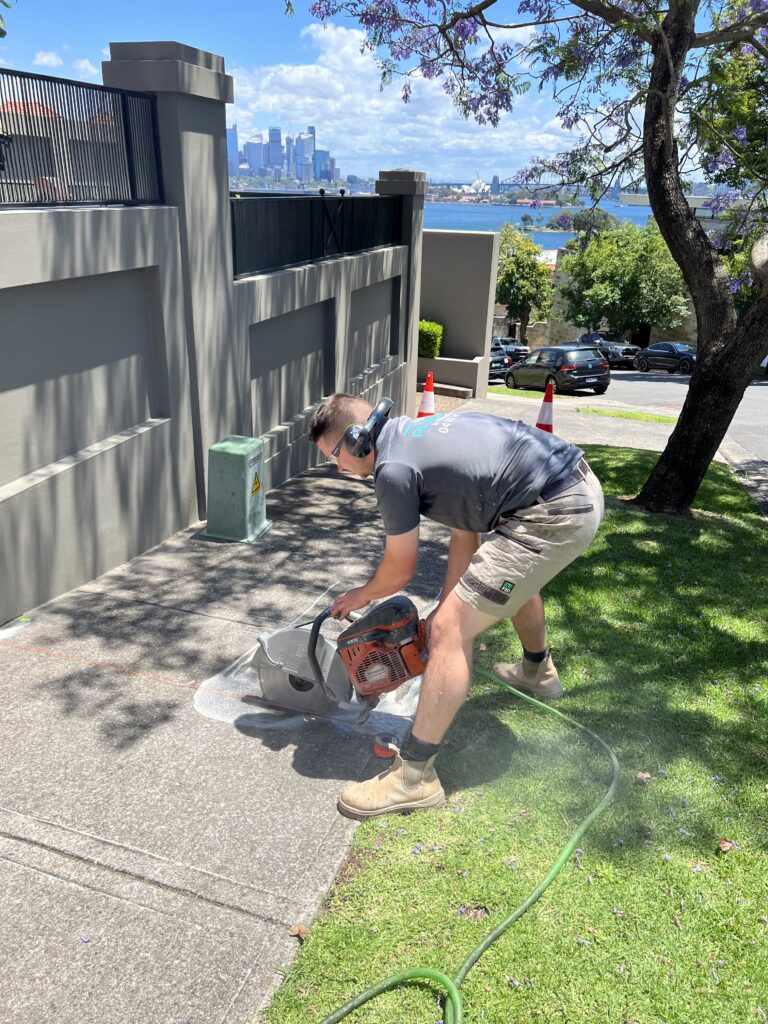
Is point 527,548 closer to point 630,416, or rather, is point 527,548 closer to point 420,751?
point 420,751

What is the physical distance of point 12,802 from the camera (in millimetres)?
3318

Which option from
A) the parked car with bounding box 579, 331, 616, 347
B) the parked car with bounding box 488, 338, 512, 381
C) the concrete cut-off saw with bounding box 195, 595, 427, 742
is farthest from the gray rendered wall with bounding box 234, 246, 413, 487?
the parked car with bounding box 579, 331, 616, 347

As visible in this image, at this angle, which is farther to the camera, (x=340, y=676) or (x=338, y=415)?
(x=340, y=676)

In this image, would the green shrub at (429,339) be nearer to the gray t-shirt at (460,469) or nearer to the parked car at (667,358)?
the gray t-shirt at (460,469)

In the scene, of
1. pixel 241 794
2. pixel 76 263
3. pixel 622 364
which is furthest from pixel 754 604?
pixel 622 364

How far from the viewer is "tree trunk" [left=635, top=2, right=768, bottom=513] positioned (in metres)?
7.48

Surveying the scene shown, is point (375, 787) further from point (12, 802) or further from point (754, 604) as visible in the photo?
point (754, 604)

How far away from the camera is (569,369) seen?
2358cm

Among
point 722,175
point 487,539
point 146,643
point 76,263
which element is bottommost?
point 146,643

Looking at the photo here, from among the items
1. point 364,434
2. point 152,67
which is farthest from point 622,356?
point 364,434

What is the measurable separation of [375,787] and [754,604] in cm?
354

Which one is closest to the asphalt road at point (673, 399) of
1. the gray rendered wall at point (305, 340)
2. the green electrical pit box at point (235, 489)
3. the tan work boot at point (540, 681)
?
the gray rendered wall at point (305, 340)

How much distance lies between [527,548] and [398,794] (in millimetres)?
1186

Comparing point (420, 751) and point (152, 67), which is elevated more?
point (152, 67)
